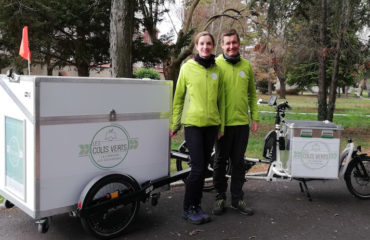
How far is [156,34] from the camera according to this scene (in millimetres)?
13492

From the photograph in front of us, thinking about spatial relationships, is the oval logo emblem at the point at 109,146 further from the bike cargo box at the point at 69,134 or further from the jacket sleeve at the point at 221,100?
the jacket sleeve at the point at 221,100

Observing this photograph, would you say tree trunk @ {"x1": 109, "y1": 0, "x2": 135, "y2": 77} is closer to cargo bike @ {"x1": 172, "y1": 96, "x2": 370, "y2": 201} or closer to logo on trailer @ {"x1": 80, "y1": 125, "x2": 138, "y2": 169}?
cargo bike @ {"x1": 172, "y1": 96, "x2": 370, "y2": 201}

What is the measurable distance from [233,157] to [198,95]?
0.93m

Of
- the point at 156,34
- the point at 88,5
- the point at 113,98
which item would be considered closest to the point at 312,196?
the point at 113,98

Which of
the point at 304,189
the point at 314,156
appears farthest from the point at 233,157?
the point at 304,189

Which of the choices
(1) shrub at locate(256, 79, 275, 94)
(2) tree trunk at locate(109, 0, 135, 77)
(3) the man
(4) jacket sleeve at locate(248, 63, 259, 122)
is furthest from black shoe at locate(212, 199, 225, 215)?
(1) shrub at locate(256, 79, 275, 94)

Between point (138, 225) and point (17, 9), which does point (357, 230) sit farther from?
point (17, 9)

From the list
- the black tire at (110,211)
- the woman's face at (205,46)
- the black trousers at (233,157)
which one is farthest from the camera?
the black trousers at (233,157)

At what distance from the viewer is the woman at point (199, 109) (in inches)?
156

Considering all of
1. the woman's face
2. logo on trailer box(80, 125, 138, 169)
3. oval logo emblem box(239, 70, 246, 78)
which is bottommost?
logo on trailer box(80, 125, 138, 169)

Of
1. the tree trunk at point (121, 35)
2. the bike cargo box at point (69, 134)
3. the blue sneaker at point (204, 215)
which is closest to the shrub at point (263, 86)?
the tree trunk at point (121, 35)

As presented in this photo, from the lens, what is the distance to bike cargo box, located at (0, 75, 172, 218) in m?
3.17

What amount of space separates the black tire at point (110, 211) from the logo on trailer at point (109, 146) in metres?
0.15

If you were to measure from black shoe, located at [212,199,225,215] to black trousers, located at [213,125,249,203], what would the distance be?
59mm
